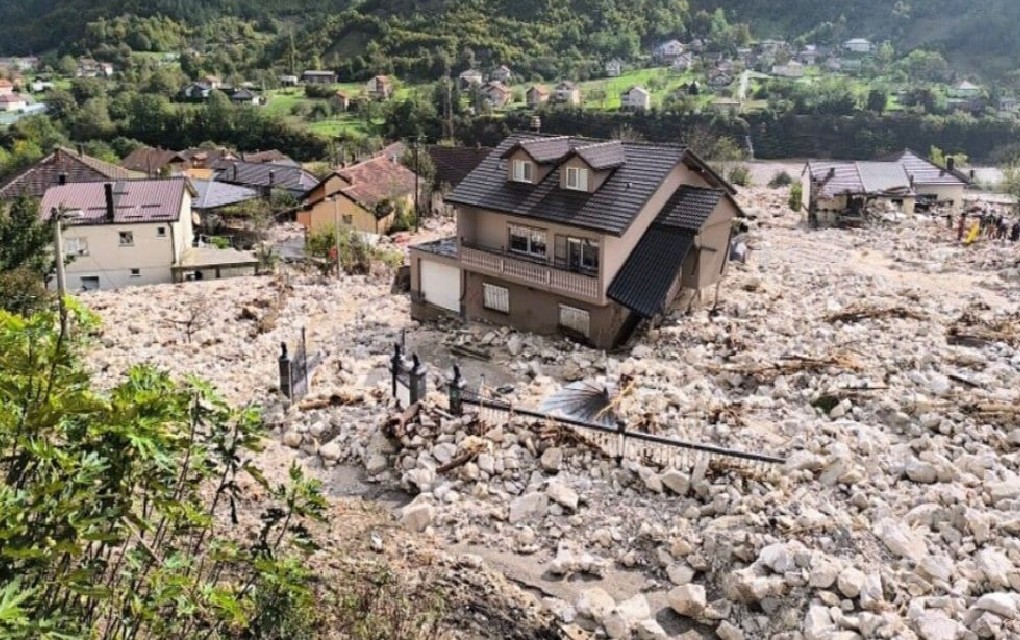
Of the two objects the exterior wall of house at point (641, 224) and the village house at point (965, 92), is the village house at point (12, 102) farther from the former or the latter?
the village house at point (965, 92)

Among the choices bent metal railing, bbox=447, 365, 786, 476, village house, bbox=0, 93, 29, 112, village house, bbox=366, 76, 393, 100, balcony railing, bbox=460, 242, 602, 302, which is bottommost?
bent metal railing, bbox=447, 365, 786, 476

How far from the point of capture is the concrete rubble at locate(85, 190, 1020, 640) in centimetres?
1138

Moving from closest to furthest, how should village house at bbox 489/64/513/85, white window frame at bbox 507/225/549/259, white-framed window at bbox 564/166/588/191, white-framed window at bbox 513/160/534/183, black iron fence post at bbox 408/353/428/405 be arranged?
black iron fence post at bbox 408/353/428/405, white-framed window at bbox 564/166/588/191, white window frame at bbox 507/225/549/259, white-framed window at bbox 513/160/534/183, village house at bbox 489/64/513/85

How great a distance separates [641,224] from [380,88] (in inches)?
3665

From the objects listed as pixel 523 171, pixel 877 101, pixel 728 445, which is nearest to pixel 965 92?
pixel 877 101

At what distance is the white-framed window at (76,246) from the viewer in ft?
117

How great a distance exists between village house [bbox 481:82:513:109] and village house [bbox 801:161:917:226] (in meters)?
60.3

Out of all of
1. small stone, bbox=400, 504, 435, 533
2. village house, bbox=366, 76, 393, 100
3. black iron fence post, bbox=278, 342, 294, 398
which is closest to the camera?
small stone, bbox=400, 504, 435, 533

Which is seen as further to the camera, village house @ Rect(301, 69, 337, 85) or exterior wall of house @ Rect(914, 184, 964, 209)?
village house @ Rect(301, 69, 337, 85)

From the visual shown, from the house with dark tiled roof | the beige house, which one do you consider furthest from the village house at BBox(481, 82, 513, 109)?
the house with dark tiled roof

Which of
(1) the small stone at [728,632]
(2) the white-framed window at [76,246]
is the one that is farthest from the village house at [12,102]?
(1) the small stone at [728,632]

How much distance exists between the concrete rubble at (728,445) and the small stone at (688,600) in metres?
0.03

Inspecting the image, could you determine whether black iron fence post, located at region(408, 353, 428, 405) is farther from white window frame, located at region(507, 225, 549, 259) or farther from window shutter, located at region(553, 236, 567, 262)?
white window frame, located at region(507, 225, 549, 259)

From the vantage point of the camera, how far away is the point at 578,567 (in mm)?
12391
